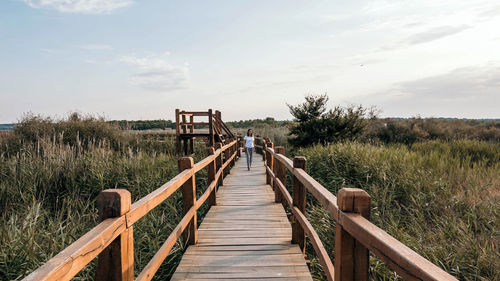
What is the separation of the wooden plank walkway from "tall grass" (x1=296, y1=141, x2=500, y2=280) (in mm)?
870

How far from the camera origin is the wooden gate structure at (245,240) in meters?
1.39

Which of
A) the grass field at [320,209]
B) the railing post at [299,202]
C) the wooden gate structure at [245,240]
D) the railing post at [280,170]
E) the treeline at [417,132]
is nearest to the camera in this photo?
the wooden gate structure at [245,240]

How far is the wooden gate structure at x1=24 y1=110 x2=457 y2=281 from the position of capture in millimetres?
1395

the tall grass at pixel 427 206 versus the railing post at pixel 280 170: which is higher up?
the railing post at pixel 280 170

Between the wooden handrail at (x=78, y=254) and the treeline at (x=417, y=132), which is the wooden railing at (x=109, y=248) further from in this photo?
the treeline at (x=417, y=132)

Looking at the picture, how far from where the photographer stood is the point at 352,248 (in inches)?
74.2

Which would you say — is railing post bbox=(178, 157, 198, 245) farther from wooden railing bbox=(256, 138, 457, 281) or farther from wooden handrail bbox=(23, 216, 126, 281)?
wooden handrail bbox=(23, 216, 126, 281)

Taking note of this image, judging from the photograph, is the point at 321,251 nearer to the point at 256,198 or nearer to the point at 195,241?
the point at 195,241

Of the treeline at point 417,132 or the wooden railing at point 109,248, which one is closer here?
the wooden railing at point 109,248

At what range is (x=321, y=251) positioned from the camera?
8.92 ft

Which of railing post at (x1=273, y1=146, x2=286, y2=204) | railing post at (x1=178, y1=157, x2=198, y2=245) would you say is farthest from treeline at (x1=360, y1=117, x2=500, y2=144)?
railing post at (x1=178, y1=157, x2=198, y2=245)

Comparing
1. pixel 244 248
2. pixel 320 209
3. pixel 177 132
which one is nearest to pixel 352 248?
pixel 244 248

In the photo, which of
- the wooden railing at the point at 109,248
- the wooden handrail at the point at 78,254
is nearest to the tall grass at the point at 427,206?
the wooden railing at the point at 109,248

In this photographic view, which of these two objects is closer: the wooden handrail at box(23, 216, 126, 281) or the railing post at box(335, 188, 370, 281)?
the wooden handrail at box(23, 216, 126, 281)
